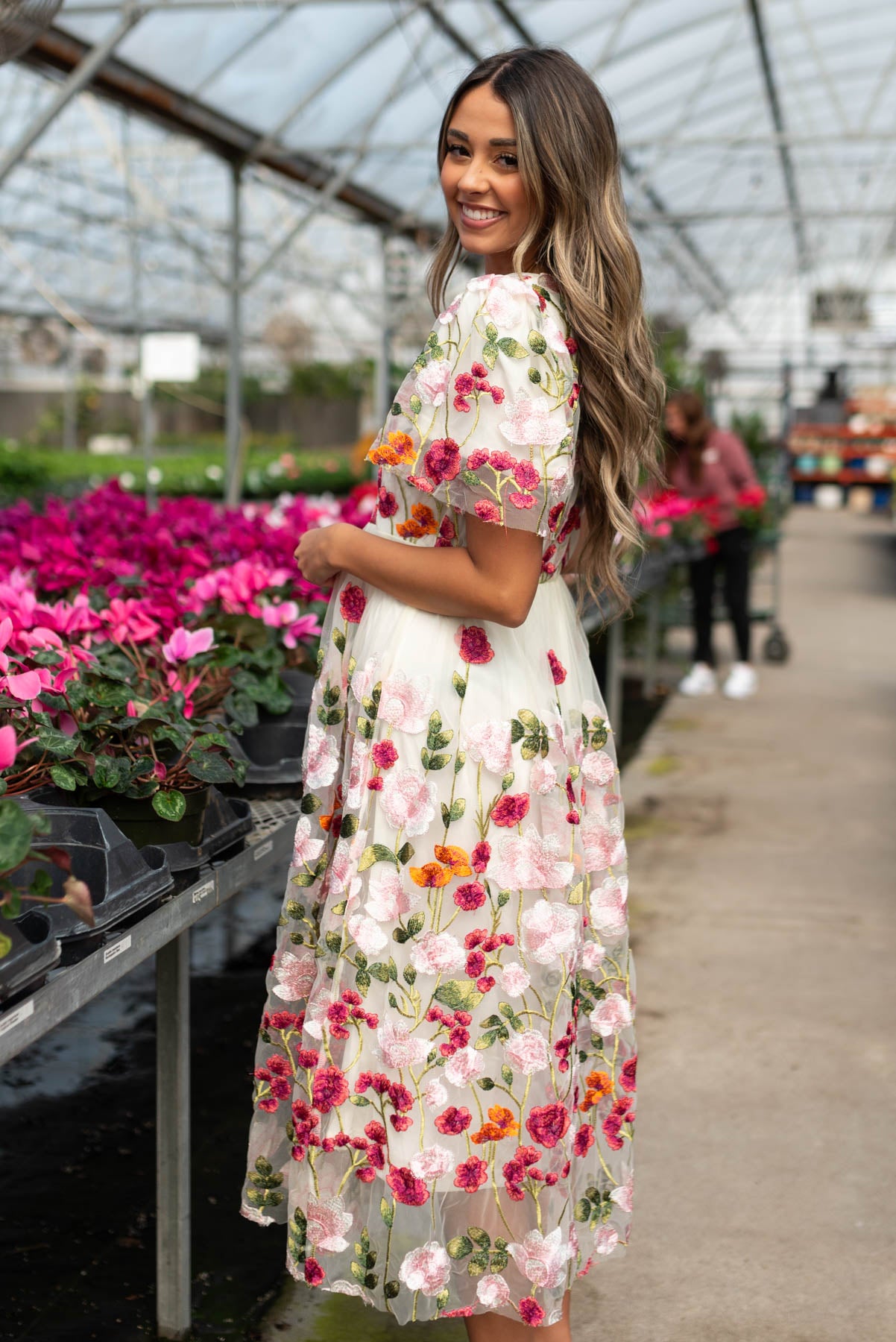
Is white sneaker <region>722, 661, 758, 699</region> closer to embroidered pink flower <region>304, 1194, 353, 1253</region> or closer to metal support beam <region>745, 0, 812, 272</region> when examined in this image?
metal support beam <region>745, 0, 812, 272</region>

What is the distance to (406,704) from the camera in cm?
132

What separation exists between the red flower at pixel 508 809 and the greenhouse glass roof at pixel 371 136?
2.77 ft

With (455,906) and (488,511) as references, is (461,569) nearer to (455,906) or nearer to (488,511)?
(488,511)

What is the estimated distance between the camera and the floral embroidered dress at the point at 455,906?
129cm

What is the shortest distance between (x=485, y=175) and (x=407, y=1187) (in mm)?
958

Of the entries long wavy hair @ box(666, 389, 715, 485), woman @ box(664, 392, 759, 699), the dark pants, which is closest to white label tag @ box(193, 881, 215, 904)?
woman @ box(664, 392, 759, 699)

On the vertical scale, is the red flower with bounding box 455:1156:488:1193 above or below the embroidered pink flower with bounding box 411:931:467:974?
below

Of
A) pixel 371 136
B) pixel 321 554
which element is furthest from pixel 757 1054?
pixel 371 136

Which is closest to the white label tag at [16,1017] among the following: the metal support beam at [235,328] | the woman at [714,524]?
the woman at [714,524]

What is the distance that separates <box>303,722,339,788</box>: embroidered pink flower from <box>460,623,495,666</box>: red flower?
177 mm

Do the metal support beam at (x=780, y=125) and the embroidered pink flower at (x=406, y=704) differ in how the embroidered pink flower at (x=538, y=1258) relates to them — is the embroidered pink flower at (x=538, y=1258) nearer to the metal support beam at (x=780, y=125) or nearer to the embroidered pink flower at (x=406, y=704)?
the embroidered pink flower at (x=406, y=704)

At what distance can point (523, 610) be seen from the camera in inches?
51.3

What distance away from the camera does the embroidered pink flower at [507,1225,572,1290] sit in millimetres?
1339

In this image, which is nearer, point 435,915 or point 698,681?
point 435,915
